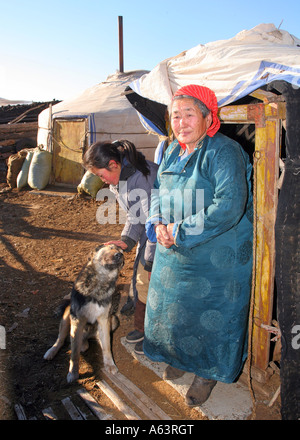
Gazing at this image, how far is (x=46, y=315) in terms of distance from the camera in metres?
4.06

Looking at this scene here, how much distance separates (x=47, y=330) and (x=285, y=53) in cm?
334

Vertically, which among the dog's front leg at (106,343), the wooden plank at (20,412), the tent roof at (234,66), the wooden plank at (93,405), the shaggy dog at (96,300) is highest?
the tent roof at (234,66)

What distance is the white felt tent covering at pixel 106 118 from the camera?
391 inches

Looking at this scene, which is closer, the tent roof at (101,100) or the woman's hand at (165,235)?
the woman's hand at (165,235)

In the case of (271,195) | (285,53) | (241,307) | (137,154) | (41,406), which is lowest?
(41,406)

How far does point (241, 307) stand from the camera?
2346 millimetres

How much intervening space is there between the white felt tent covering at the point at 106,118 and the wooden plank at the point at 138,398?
7.72 metres

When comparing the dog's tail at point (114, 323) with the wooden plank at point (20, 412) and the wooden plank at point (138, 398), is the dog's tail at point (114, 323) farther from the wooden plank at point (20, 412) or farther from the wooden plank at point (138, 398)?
the wooden plank at point (20, 412)

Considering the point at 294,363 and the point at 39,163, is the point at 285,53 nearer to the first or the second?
the point at 294,363

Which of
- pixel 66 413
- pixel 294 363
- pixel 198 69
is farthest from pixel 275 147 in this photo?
pixel 66 413

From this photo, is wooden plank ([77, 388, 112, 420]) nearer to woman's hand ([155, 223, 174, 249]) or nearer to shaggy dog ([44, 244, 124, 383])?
shaggy dog ([44, 244, 124, 383])

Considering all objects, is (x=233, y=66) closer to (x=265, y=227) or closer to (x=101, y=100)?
(x=265, y=227)

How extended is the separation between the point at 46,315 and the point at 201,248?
2528 millimetres

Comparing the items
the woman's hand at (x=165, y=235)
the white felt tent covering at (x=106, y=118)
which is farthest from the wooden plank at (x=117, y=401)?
the white felt tent covering at (x=106, y=118)
